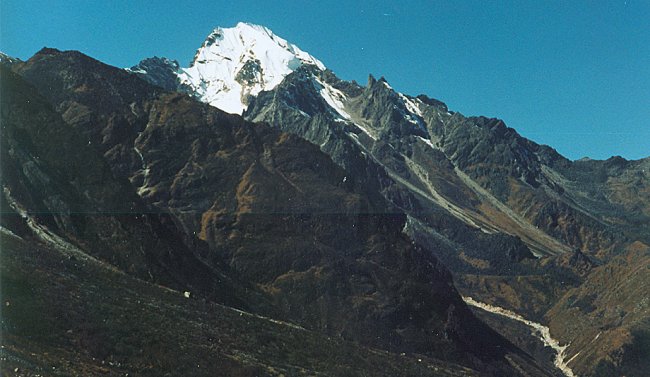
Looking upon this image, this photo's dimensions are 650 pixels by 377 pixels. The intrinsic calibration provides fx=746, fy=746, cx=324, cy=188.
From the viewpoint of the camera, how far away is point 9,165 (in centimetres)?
11075

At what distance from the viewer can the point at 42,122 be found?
5221 inches

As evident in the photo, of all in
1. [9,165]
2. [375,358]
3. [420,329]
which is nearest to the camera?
[375,358]

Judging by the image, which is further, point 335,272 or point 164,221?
point 335,272

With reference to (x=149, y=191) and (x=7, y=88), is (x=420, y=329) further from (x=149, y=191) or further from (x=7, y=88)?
(x=7, y=88)

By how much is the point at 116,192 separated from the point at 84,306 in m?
75.9

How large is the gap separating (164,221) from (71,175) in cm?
2316

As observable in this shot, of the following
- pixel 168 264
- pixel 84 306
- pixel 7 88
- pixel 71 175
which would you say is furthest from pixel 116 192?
pixel 84 306

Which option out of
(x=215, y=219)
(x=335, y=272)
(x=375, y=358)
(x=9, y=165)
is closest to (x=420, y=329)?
(x=335, y=272)

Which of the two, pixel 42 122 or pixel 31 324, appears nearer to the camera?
pixel 31 324

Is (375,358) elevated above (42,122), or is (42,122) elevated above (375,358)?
(42,122)

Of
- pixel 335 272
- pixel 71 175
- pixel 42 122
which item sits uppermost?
pixel 42 122

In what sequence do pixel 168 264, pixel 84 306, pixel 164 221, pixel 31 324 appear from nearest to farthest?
pixel 31 324, pixel 84 306, pixel 168 264, pixel 164 221

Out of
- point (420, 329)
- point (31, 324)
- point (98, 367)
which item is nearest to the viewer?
point (98, 367)

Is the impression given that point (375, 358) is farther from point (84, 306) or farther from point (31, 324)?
point (31, 324)
